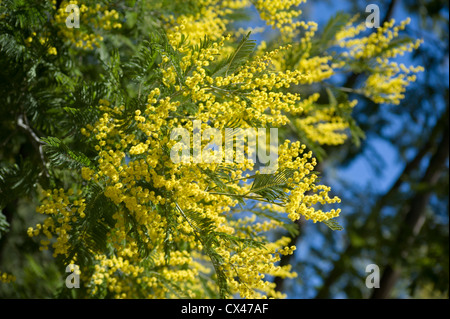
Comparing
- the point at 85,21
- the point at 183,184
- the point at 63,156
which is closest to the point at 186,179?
the point at 183,184

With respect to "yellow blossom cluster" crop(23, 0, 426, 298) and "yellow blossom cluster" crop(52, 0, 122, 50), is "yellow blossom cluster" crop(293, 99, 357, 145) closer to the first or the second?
"yellow blossom cluster" crop(23, 0, 426, 298)

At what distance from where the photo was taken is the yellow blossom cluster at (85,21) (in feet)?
11.9

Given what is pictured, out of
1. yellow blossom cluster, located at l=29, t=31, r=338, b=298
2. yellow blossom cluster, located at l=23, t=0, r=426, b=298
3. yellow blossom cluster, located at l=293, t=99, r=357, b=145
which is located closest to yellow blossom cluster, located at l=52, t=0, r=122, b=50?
yellow blossom cluster, located at l=23, t=0, r=426, b=298

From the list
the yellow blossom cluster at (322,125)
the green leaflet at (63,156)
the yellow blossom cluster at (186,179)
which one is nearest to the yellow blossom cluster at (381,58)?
the yellow blossom cluster at (322,125)

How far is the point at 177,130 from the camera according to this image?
2.68 m

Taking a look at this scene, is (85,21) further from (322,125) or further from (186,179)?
(322,125)

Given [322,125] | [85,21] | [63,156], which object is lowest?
[63,156]

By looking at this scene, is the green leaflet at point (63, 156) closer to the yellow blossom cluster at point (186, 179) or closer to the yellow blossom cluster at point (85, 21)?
the yellow blossom cluster at point (186, 179)

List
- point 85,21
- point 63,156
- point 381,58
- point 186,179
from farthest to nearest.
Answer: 1. point 381,58
2. point 85,21
3. point 63,156
4. point 186,179

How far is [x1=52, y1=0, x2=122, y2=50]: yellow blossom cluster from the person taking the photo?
3641mm

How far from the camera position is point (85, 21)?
12.6 ft

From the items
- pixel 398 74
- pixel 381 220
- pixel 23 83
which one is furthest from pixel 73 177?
pixel 398 74

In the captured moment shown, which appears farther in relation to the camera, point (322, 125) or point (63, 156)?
point (322, 125)
